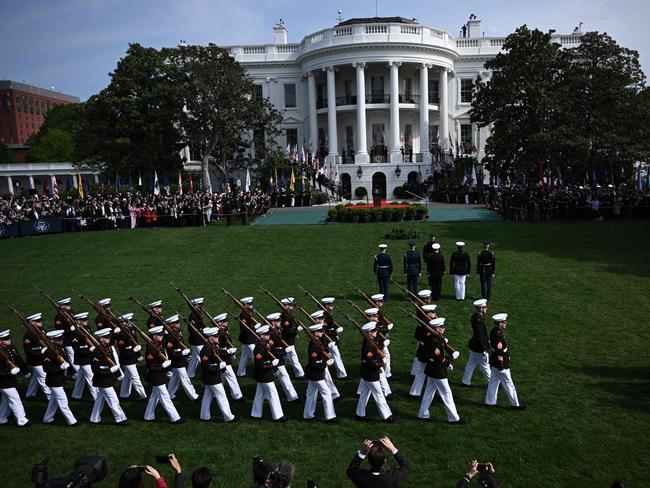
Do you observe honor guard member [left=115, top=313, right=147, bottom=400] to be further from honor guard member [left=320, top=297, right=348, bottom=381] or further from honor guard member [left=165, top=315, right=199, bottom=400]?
honor guard member [left=320, top=297, right=348, bottom=381]

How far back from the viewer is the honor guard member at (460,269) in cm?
1625

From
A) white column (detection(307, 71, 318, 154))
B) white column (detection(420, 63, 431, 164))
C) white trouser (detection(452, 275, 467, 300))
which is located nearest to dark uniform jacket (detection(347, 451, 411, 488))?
white trouser (detection(452, 275, 467, 300))

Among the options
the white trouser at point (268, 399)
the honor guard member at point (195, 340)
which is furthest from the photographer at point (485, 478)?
the honor guard member at point (195, 340)

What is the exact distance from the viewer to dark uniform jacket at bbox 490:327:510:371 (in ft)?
31.4

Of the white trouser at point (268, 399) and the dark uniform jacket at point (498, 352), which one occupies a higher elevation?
the dark uniform jacket at point (498, 352)

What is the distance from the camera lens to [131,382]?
10.7 m

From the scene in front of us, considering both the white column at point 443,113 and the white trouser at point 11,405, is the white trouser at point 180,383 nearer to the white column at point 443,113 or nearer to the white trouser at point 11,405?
the white trouser at point 11,405

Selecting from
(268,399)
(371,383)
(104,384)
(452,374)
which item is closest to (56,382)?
(104,384)

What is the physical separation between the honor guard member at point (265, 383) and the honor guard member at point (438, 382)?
2.47 metres

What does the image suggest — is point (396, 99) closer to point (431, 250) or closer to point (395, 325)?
point (431, 250)

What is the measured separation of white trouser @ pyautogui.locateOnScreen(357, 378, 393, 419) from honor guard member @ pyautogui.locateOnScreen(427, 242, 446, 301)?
7.52 meters

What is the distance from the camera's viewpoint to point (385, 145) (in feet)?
168

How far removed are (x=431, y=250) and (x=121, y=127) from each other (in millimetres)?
29620

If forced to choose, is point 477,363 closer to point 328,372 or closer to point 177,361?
point 328,372
